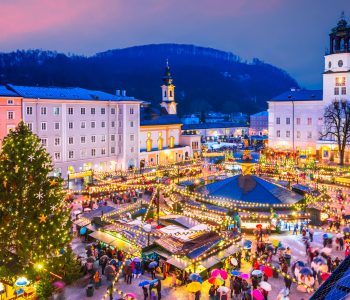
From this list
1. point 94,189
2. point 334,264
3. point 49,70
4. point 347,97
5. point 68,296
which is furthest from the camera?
point 49,70

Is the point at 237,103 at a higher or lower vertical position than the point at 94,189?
higher

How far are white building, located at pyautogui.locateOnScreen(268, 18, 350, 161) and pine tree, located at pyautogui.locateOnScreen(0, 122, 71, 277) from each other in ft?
166

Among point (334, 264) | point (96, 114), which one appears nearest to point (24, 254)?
point (334, 264)

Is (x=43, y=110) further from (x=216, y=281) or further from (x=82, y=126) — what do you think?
(x=216, y=281)

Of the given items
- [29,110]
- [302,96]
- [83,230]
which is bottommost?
[83,230]

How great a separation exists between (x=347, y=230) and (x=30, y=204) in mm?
17349

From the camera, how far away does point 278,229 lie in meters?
24.7

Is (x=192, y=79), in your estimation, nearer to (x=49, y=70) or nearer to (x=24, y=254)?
(x=49, y=70)

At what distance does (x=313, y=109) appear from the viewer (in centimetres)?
6075

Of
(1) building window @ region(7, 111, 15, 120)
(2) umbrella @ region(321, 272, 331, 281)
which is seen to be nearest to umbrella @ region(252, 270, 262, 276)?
(2) umbrella @ region(321, 272, 331, 281)

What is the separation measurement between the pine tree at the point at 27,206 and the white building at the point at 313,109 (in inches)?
1992

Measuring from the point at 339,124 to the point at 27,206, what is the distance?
162 feet

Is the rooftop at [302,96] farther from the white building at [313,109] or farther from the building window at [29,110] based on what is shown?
the building window at [29,110]

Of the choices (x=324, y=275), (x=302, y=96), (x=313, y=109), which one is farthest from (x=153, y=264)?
(x=302, y=96)
